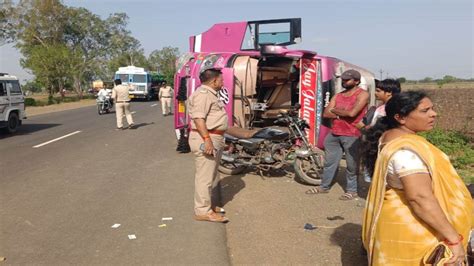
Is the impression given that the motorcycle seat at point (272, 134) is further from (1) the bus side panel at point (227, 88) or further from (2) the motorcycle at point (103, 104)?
(2) the motorcycle at point (103, 104)

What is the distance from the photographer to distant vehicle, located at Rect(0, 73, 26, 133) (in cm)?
1298

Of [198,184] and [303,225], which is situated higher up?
[198,184]

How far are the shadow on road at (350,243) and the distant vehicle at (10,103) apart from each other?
1173 cm

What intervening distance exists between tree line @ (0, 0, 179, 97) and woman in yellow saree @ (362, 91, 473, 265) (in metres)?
31.7

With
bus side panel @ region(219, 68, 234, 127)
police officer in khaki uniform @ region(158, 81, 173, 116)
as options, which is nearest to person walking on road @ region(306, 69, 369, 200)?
bus side panel @ region(219, 68, 234, 127)

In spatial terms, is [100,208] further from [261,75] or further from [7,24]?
[7,24]

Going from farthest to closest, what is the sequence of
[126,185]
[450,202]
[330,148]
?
1. [126,185]
2. [330,148]
3. [450,202]

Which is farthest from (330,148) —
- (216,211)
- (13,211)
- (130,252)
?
(13,211)

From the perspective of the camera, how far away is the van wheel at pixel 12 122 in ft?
44.1

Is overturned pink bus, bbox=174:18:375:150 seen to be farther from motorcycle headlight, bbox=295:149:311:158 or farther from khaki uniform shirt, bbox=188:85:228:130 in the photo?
khaki uniform shirt, bbox=188:85:228:130

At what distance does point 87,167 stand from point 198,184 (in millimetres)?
4046

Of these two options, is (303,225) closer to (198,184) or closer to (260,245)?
(260,245)

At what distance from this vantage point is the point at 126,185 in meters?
6.82

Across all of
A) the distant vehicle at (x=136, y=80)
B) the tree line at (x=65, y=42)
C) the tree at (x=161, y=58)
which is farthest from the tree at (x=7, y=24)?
the tree at (x=161, y=58)
